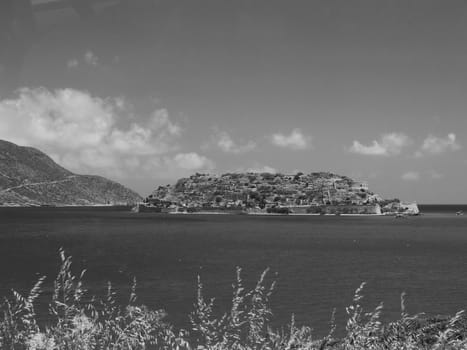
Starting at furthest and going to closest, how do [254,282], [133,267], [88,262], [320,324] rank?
[88,262], [133,267], [254,282], [320,324]

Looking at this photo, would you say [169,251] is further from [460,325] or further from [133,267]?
[460,325]

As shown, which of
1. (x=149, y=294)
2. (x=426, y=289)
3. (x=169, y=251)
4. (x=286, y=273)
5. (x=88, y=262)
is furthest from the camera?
(x=169, y=251)

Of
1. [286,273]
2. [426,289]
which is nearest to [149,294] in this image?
[286,273]

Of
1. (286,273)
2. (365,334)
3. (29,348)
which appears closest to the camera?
(29,348)

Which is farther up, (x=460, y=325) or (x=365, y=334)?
(x=365, y=334)

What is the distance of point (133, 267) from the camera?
159 feet

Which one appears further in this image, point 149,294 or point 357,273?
point 357,273

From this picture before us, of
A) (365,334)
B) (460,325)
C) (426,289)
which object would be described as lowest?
(426,289)

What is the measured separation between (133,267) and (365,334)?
44288 millimetres

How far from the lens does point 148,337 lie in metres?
6.06

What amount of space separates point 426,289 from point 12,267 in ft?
131

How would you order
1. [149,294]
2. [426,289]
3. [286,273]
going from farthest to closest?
[286,273]
[426,289]
[149,294]

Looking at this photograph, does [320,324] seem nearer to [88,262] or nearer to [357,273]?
[357,273]

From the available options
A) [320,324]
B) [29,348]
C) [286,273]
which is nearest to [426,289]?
[286,273]
